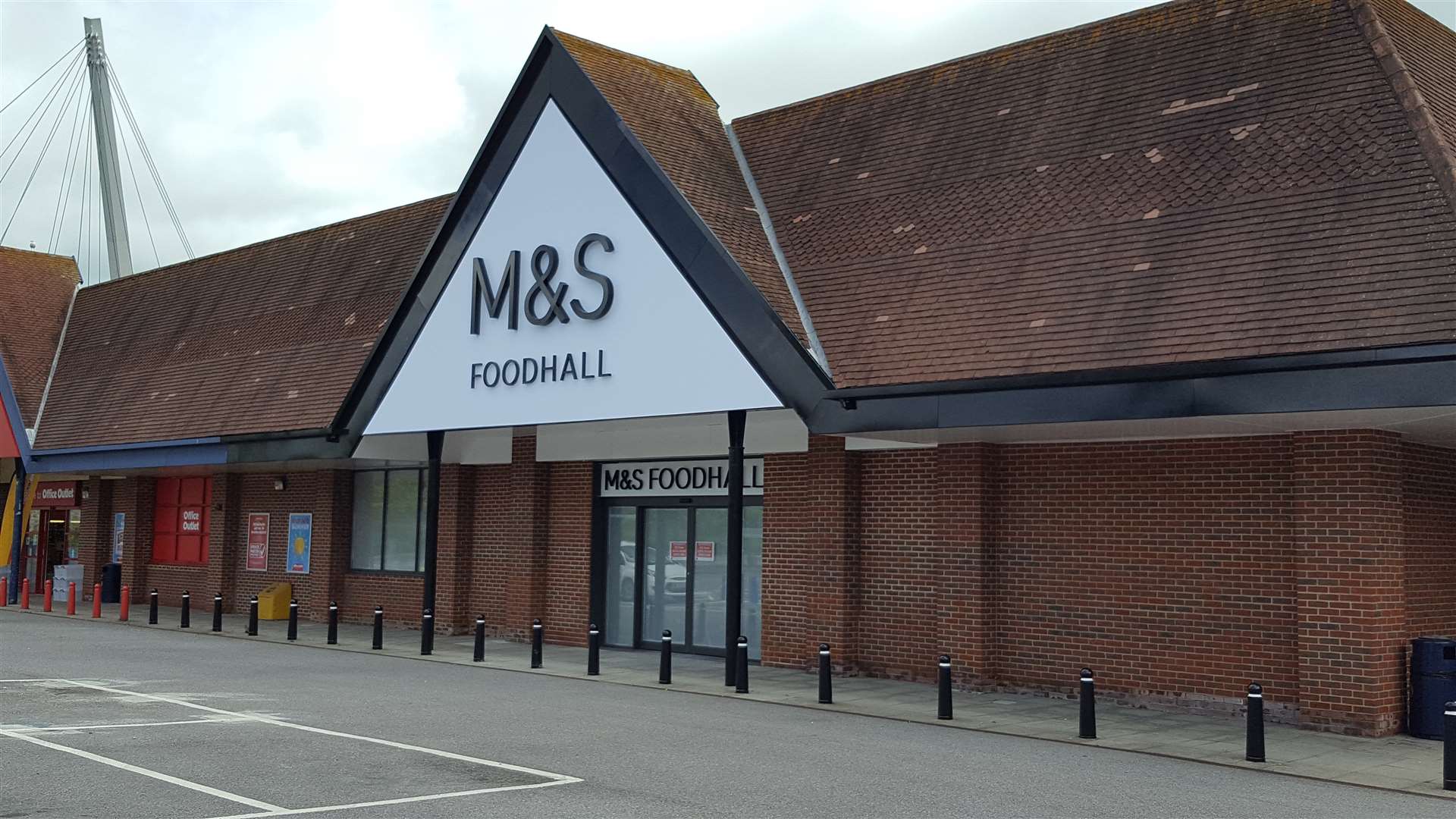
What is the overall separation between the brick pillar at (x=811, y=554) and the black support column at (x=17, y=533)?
2189 cm

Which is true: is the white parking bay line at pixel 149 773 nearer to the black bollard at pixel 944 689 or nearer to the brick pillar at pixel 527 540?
the black bollard at pixel 944 689

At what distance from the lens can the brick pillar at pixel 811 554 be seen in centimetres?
1762

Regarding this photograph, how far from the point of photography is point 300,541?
89.3 ft

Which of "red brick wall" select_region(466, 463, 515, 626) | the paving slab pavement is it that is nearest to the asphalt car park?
the paving slab pavement

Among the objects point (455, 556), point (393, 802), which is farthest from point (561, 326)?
point (393, 802)

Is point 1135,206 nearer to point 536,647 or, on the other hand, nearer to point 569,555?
point 536,647

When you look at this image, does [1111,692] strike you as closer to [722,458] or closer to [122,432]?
[722,458]

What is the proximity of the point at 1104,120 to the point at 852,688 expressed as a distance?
24.9 feet

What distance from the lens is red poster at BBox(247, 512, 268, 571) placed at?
28.1 metres

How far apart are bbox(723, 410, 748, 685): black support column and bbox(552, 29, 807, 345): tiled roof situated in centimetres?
147

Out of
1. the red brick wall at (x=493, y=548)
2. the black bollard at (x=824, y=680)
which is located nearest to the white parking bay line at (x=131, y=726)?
the black bollard at (x=824, y=680)

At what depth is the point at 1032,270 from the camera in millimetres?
15242

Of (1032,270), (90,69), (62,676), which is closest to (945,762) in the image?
(1032,270)

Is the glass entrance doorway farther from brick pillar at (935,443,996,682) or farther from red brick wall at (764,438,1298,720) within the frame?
brick pillar at (935,443,996,682)
